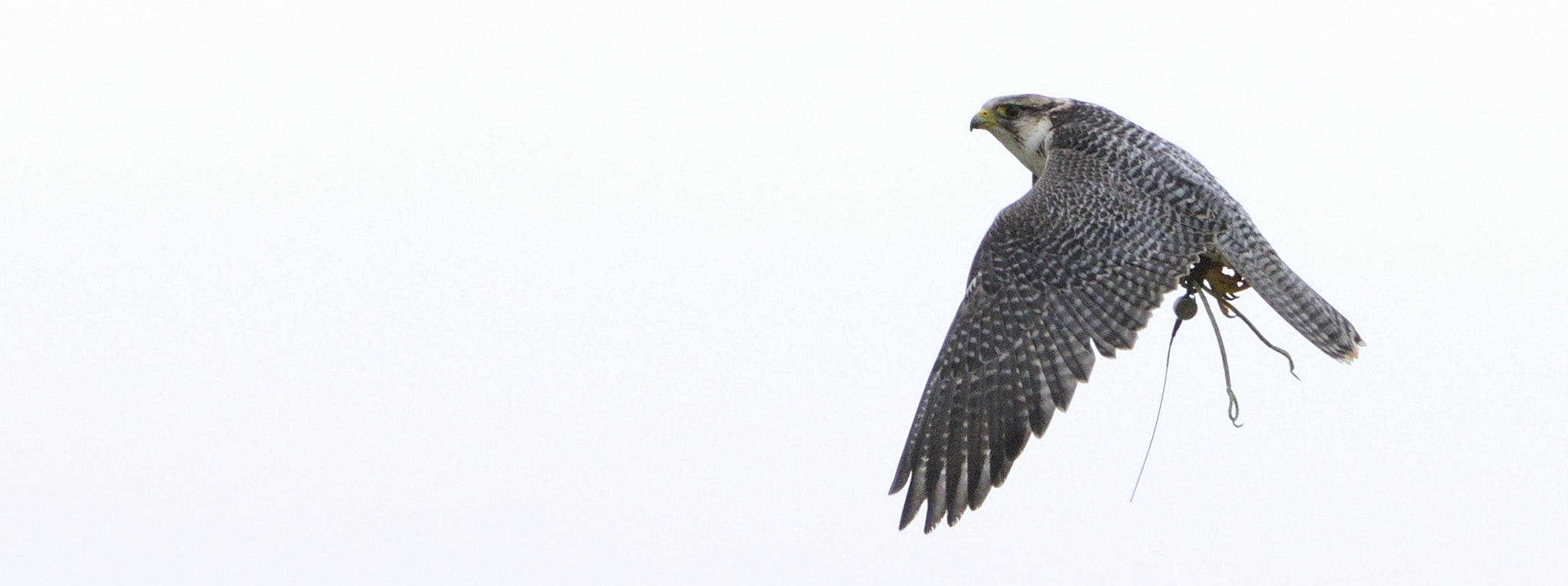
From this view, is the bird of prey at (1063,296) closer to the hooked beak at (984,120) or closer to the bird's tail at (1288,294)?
the bird's tail at (1288,294)

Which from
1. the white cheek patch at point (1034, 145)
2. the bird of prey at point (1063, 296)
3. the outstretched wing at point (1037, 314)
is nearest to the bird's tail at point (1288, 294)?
the bird of prey at point (1063, 296)

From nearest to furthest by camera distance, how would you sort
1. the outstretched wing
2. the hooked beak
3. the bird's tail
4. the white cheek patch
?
the outstretched wing → the bird's tail → the white cheek patch → the hooked beak

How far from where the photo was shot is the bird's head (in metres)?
9.59

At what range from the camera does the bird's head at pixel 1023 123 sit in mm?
9594

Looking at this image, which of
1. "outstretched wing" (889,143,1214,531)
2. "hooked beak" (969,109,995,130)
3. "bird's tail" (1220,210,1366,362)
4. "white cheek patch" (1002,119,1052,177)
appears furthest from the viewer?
"hooked beak" (969,109,995,130)

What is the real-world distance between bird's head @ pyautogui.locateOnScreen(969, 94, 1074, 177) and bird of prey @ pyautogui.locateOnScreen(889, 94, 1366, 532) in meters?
0.69

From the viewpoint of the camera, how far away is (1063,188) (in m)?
8.61

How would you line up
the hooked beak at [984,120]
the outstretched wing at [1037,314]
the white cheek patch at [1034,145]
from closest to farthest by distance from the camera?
1. the outstretched wing at [1037,314]
2. the white cheek patch at [1034,145]
3. the hooked beak at [984,120]

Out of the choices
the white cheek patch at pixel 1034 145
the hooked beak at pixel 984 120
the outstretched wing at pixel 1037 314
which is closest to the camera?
the outstretched wing at pixel 1037 314

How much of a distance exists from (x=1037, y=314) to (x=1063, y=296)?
0.12 m

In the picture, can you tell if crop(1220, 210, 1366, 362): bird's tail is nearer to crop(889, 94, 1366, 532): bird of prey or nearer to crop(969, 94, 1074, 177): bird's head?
crop(889, 94, 1366, 532): bird of prey

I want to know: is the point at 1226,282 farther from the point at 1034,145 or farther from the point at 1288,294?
the point at 1034,145

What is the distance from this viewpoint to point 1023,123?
385 inches

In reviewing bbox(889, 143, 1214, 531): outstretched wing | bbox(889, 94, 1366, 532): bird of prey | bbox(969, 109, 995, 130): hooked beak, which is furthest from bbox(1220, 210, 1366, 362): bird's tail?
bbox(969, 109, 995, 130): hooked beak
